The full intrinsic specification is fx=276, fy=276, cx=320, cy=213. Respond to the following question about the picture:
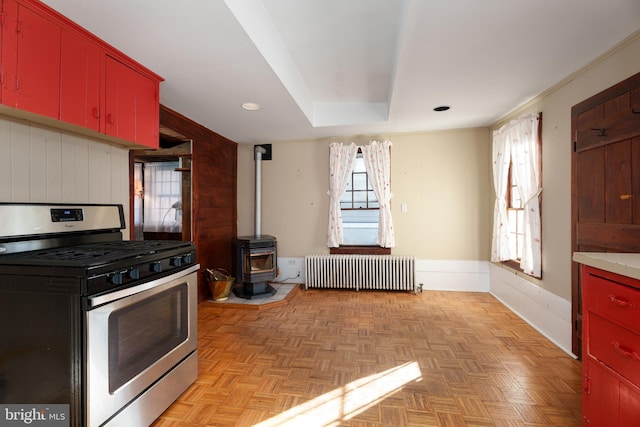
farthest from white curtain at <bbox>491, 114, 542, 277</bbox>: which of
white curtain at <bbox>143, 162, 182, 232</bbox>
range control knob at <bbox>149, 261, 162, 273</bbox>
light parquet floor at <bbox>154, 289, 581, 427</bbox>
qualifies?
white curtain at <bbox>143, 162, 182, 232</bbox>

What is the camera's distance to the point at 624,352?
1.09 metres

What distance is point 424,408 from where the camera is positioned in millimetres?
1667

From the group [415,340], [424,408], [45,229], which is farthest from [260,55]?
[415,340]

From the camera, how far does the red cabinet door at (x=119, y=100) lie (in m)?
1.80

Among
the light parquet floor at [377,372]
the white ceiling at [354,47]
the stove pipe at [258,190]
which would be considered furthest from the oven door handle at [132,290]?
the stove pipe at [258,190]

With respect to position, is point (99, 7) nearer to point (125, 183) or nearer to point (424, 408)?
point (125, 183)

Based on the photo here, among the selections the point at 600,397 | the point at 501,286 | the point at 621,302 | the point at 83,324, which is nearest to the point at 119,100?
the point at 83,324

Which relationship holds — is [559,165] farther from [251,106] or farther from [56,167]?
[56,167]

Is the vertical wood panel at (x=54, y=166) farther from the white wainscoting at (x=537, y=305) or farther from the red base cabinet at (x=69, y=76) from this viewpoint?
the white wainscoting at (x=537, y=305)

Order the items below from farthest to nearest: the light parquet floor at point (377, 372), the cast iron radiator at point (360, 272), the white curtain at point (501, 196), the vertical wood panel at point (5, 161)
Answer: the cast iron radiator at point (360, 272)
the white curtain at point (501, 196)
the light parquet floor at point (377, 372)
the vertical wood panel at point (5, 161)

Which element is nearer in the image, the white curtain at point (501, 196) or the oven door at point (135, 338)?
the oven door at point (135, 338)

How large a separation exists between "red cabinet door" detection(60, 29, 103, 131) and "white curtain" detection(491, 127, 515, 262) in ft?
12.8

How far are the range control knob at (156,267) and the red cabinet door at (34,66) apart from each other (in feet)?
3.11

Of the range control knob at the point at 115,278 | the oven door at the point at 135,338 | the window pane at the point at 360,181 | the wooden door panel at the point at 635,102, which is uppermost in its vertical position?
the wooden door panel at the point at 635,102
